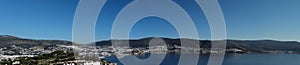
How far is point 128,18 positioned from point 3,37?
36357 mm

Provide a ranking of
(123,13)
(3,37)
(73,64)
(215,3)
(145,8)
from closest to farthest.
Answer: (215,3)
(123,13)
(145,8)
(73,64)
(3,37)

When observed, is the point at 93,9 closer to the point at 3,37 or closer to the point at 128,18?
Answer: the point at 128,18

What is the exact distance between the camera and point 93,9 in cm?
224

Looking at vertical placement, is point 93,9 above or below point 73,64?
above

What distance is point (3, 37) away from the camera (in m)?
35.0

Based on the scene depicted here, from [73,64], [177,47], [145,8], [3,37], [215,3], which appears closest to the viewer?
[215,3]

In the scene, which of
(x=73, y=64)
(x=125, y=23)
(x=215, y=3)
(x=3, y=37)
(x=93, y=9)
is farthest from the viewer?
(x=3, y=37)

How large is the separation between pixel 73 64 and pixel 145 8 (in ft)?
23.4

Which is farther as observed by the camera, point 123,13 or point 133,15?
point 133,15

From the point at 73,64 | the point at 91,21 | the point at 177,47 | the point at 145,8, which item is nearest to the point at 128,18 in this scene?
the point at 145,8

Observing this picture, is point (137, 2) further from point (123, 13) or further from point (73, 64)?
point (73, 64)

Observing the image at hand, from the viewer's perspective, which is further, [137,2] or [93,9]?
[137,2]

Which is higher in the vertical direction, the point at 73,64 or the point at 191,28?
the point at 191,28

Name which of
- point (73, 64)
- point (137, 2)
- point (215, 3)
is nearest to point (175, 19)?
point (137, 2)
